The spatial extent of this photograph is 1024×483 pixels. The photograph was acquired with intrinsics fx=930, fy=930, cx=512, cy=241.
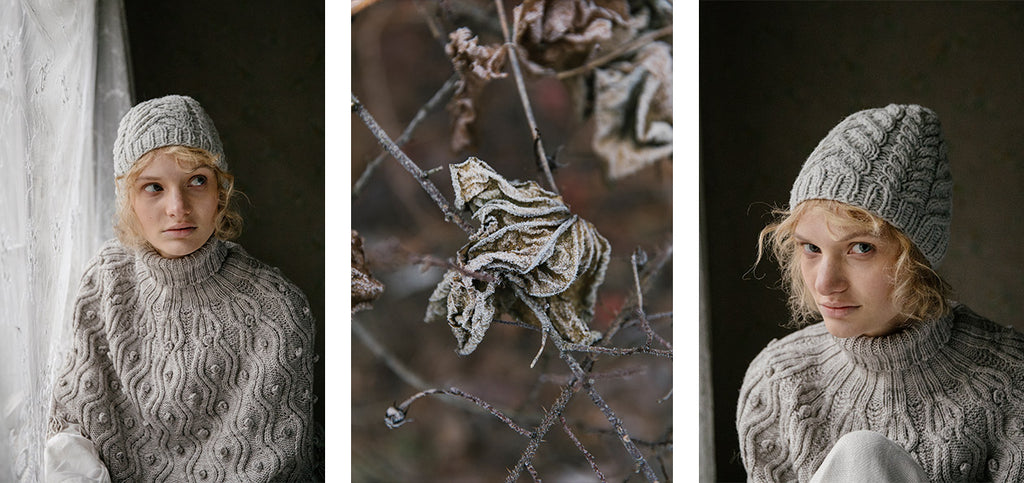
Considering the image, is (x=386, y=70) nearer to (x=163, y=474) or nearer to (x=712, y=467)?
(x=163, y=474)

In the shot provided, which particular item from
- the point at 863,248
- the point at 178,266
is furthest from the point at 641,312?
the point at 178,266

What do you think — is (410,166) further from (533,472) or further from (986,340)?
(986,340)

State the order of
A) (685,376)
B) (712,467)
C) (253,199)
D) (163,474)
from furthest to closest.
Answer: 1. (712,467)
2. (685,376)
3. (253,199)
4. (163,474)

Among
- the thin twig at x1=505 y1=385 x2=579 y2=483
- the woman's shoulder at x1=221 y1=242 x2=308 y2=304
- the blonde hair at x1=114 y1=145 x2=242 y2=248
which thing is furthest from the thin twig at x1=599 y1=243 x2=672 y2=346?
the blonde hair at x1=114 y1=145 x2=242 y2=248

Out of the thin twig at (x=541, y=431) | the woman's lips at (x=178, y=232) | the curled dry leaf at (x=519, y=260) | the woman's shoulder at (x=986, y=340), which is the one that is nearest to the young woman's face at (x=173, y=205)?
the woman's lips at (x=178, y=232)

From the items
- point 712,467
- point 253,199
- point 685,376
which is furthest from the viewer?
point 712,467

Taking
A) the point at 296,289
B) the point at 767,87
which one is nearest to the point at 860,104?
the point at 767,87
